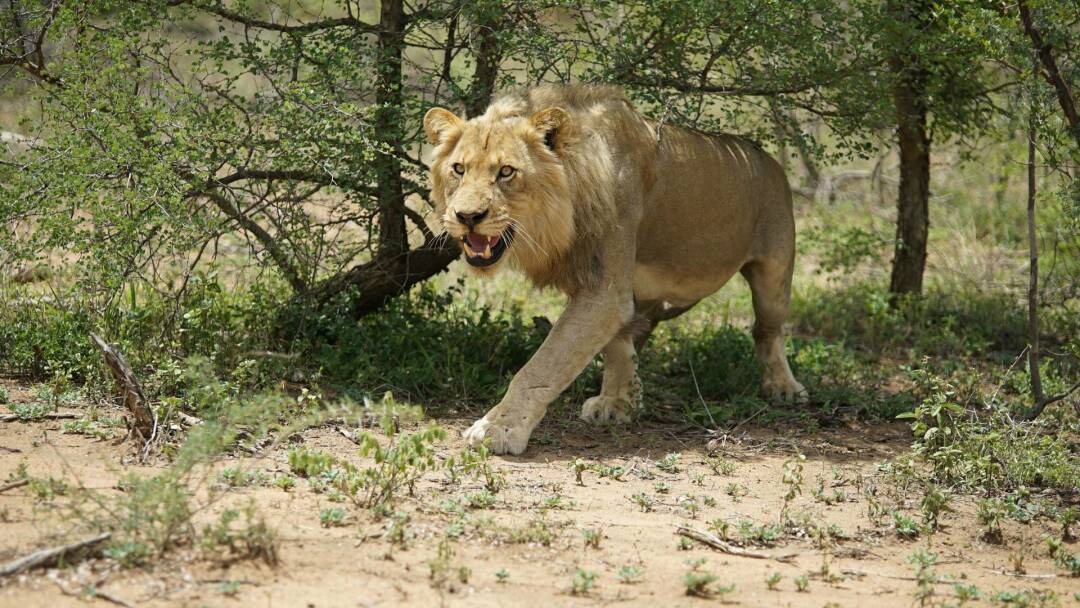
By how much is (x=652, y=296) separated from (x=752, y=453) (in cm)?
126

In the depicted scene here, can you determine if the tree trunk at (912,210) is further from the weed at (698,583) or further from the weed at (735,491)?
the weed at (698,583)

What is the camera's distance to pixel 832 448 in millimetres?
6352

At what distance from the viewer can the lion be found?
19.0 ft

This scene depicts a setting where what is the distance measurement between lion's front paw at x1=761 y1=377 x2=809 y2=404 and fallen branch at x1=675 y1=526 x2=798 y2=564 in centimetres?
278

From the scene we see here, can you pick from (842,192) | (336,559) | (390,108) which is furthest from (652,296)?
(842,192)

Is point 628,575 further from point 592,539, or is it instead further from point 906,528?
point 906,528

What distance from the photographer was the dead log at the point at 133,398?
5125 millimetres

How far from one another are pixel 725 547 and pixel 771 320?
10.3ft

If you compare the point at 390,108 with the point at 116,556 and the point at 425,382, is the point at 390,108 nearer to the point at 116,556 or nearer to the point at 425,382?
the point at 425,382

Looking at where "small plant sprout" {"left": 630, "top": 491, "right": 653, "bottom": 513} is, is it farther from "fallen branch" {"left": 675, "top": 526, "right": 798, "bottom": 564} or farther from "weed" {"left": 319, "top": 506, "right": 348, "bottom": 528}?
"weed" {"left": 319, "top": 506, "right": 348, "bottom": 528}

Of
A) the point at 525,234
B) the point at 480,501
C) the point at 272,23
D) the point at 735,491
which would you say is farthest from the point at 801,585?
the point at 272,23

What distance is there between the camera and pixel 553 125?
586cm

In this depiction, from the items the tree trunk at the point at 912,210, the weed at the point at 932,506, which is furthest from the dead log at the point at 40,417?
the tree trunk at the point at 912,210

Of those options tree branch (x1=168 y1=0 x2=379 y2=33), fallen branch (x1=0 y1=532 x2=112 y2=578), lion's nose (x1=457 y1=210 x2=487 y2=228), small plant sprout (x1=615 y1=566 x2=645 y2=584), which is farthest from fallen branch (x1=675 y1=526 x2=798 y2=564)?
tree branch (x1=168 y1=0 x2=379 y2=33)
